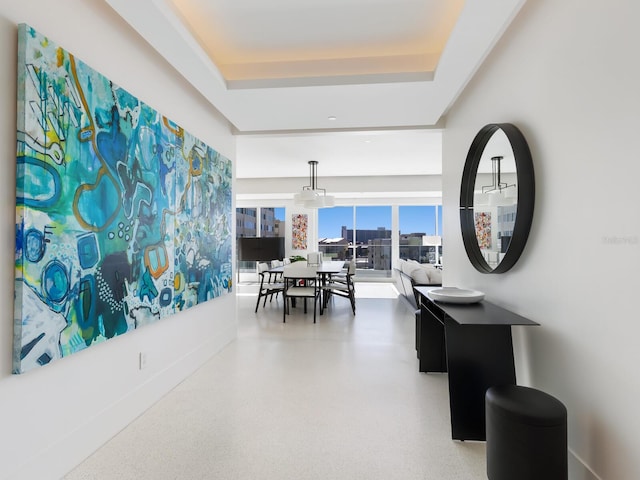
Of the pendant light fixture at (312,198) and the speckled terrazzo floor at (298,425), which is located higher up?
the pendant light fixture at (312,198)

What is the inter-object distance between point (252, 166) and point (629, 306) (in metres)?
6.24

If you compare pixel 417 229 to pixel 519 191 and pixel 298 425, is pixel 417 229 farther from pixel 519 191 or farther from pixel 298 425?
pixel 298 425

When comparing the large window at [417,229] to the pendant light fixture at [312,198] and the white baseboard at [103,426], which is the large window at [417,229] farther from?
the white baseboard at [103,426]

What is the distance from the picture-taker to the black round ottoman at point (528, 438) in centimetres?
143

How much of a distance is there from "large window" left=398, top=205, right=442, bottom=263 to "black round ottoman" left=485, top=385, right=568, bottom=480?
8.10m

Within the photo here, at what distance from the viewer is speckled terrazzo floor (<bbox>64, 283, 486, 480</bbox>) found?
178 centimetres

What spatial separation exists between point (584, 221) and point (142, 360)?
2718 millimetres

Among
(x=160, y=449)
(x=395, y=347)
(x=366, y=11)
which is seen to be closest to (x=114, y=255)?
(x=160, y=449)

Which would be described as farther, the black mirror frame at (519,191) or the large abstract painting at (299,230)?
the large abstract painting at (299,230)

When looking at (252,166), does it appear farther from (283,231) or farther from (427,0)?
(427,0)

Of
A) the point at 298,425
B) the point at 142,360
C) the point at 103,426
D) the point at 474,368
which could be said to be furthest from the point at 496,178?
the point at 103,426

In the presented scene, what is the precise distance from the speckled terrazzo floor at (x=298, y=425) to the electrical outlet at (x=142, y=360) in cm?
33

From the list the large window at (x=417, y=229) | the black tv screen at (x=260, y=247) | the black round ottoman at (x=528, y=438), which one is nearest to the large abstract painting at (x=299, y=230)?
the black tv screen at (x=260, y=247)

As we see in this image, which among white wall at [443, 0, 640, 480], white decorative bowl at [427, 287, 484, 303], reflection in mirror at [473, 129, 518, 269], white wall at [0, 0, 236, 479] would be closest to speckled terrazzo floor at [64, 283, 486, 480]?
white wall at [0, 0, 236, 479]
